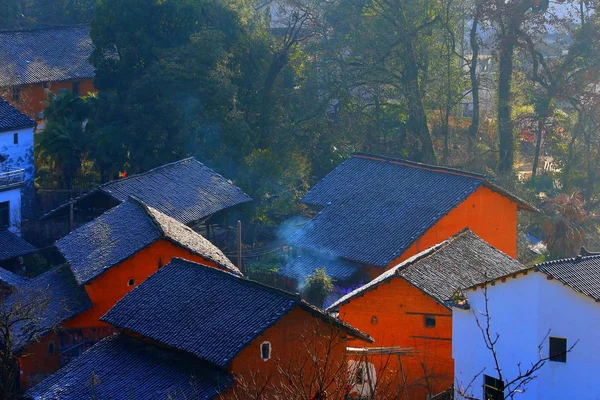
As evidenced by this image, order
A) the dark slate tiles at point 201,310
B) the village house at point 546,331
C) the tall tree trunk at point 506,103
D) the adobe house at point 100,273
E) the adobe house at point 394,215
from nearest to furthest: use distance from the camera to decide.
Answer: the village house at point 546,331, the dark slate tiles at point 201,310, the adobe house at point 100,273, the adobe house at point 394,215, the tall tree trunk at point 506,103

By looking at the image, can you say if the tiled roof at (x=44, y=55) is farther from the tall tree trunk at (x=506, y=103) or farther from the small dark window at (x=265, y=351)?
the small dark window at (x=265, y=351)

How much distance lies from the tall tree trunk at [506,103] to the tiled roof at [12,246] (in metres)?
16.5

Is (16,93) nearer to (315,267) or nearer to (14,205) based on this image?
(14,205)

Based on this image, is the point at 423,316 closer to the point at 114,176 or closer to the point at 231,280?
the point at 231,280

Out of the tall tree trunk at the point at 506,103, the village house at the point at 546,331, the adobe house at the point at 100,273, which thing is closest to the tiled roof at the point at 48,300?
the adobe house at the point at 100,273

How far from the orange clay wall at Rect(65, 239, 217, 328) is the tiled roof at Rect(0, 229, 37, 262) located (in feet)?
18.3

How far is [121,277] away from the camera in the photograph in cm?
2433

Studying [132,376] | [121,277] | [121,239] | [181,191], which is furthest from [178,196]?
[132,376]

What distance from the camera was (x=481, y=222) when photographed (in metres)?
29.0

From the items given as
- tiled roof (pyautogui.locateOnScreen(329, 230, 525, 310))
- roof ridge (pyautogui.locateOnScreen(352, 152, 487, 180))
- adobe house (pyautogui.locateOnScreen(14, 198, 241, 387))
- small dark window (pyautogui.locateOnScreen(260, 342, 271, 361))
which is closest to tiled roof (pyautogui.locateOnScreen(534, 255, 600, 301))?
tiled roof (pyautogui.locateOnScreen(329, 230, 525, 310))

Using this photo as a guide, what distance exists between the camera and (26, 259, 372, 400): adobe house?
18.5m

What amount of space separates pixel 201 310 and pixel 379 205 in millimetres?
10249

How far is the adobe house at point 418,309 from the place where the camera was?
2167 centimetres

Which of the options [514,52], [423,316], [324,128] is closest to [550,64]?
[514,52]
